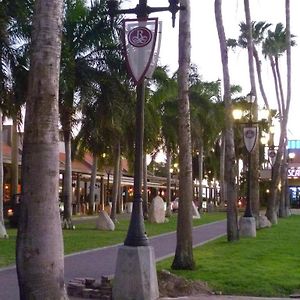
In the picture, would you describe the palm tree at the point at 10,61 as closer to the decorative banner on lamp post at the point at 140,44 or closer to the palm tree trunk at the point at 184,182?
the palm tree trunk at the point at 184,182

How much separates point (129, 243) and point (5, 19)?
11.1 m

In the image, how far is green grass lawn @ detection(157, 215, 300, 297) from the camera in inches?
427

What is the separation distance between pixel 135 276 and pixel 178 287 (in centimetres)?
158

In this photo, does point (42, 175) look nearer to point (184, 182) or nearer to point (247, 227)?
point (184, 182)

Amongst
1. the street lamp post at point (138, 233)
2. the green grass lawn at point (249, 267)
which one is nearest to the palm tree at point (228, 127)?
the green grass lawn at point (249, 267)

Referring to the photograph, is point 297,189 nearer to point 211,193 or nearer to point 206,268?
point 211,193

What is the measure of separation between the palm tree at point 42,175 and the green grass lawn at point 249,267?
5439 millimetres

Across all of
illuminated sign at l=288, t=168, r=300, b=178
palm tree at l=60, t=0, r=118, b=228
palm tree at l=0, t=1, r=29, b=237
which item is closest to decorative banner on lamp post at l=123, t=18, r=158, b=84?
palm tree at l=0, t=1, r=29, b=237

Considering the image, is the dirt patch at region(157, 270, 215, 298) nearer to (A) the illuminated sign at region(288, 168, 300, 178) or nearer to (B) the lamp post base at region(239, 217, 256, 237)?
(B) the lamp post base at region(239, 217, 256, 237)

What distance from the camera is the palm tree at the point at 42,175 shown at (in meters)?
5.77

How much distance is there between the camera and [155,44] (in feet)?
30.3

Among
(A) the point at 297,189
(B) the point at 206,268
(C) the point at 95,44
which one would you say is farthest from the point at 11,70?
(A) the point at 297,189

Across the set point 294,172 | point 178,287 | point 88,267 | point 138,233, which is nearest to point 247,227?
point 88,267

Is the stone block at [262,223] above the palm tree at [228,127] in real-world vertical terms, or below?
below
